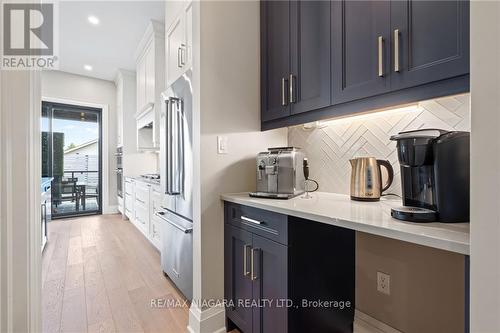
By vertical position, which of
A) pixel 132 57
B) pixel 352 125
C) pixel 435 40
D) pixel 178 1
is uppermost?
pixel 132 57

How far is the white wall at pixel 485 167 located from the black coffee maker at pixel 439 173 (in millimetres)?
295

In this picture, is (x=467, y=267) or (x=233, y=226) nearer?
(x=467, y=267)

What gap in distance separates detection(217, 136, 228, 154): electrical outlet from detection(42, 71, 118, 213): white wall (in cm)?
471

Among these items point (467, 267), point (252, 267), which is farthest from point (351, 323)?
point (467, 267)

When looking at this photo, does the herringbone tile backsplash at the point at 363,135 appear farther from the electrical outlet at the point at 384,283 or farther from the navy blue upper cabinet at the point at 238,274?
the navy blue upper cabinet at the point at 238,274

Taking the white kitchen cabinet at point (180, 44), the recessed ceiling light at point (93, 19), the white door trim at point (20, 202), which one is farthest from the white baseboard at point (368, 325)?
the recessed ceiling light at point (93, 19)

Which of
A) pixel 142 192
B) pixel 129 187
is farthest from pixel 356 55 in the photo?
pixel 129 187

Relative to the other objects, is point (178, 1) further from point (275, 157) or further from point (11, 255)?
point (11, 255)

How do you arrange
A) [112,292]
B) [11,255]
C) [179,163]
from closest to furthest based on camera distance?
[11,255]
[179,163]
[112,292]

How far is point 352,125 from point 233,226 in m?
1.03

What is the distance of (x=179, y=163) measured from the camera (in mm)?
1938

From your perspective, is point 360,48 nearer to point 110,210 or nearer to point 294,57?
point 294,57

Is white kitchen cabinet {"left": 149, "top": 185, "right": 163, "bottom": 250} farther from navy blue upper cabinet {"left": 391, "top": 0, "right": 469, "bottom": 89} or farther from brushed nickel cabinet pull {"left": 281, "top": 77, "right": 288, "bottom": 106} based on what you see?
navy blue upper cabinet {"left": 391, "top": 0, "right": 469, "bottom": 89}

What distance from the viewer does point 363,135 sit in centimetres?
154
